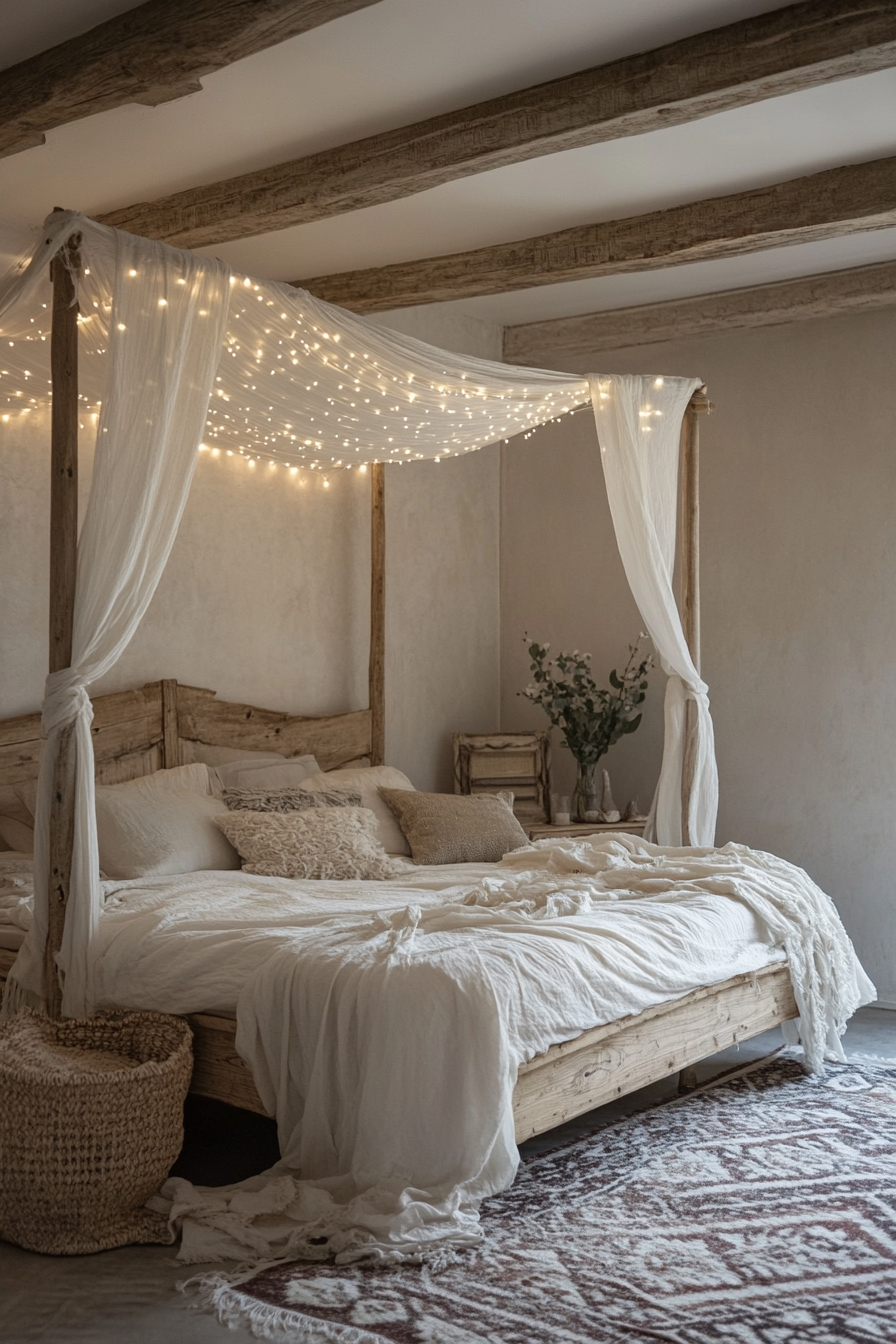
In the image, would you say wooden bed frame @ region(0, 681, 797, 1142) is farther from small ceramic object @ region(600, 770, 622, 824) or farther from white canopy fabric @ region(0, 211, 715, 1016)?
small ceramic object @ region(600, 770, 622, 824)

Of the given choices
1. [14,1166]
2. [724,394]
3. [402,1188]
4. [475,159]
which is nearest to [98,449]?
[475,159]

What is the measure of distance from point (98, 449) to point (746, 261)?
3.11m

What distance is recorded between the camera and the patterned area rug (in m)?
2.52

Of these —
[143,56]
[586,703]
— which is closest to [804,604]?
[586,703]

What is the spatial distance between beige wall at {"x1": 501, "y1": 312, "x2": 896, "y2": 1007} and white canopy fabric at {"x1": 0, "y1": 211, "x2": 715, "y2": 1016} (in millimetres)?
911

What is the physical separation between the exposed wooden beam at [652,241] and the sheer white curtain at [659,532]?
46cm

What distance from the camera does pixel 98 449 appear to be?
3.42 m

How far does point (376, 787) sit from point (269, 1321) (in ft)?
9.32

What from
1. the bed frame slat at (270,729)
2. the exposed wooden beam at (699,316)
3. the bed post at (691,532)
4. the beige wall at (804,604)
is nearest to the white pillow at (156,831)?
the bed frame slat at (270,729)

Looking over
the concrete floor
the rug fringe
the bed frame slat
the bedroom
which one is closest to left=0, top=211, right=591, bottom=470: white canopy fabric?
the bedroom

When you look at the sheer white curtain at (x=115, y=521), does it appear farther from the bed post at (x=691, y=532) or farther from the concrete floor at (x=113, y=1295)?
the bed post at (x=691, y=532)

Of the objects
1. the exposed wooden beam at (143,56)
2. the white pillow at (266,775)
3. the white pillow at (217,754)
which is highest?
the exposed wooden beam at (143,56)

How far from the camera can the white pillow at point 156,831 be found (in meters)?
4.22

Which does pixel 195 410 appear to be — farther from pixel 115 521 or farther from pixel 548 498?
pixel 548 498
